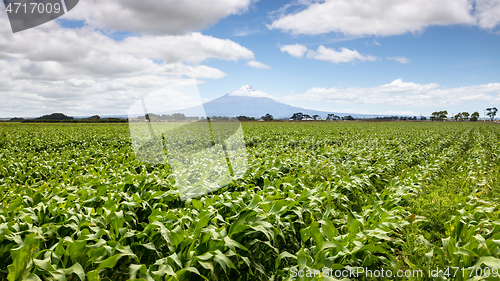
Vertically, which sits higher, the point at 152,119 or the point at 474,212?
the point at 152,119

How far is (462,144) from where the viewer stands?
1938 centimetres

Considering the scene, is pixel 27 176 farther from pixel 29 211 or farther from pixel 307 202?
pixel 307 202

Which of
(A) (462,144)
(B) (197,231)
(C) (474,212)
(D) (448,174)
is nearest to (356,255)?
(B) (197,231)

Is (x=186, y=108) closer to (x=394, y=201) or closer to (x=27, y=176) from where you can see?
(x=394, y=201)

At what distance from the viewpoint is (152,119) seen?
6195 millimetres

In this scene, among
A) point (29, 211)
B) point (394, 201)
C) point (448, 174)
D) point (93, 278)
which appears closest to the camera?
point (93, 278)

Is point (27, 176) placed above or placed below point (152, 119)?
below

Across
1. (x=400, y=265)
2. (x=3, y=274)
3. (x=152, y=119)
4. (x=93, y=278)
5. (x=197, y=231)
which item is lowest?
(x=400, y=265)

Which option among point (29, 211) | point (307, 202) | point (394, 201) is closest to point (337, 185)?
point (394, 201)

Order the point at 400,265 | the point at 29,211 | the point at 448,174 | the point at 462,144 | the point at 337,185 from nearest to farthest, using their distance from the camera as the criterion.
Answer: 1. the point at 400,265
2. the point at 29,211
3. the point at 337,185
4. the point at 448,174
5. the point at 462,144

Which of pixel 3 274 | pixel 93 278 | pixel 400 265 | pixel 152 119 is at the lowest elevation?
pixel 400 265

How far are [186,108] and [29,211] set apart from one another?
120 inches

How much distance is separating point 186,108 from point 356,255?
13.3 ft

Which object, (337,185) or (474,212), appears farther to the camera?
(337,185)
